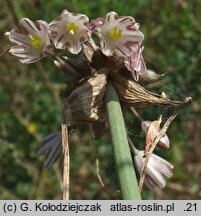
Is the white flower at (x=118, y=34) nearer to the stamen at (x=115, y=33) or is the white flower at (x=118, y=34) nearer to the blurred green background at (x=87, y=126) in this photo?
the stamen at (x=115, y=33)

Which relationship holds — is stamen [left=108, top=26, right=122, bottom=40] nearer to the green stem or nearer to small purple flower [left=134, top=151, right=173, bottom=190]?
the green stem

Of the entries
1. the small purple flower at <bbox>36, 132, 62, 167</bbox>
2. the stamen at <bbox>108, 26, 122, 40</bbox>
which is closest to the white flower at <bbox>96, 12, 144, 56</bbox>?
the stamen at <bbox>108, 26, 122, 40</bbox>

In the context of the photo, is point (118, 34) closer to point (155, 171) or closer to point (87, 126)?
point (155, 171)

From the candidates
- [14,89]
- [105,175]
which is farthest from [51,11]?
[105,175]

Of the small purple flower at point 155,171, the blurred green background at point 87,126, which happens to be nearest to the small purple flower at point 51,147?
the small purple flower at point 155,171

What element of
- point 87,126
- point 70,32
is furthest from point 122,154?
point 87,126

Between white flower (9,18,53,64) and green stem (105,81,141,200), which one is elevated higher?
white flower (9,18,53,64)

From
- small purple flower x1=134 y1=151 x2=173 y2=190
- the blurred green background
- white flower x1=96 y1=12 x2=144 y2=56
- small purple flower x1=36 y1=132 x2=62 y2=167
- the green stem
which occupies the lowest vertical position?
the green stem
